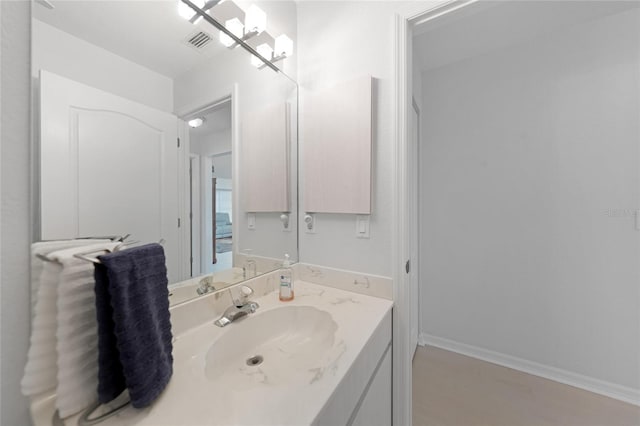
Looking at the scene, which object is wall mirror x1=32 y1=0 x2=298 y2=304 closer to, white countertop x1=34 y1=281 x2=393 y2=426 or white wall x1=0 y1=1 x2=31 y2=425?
white wall x1=0 y1=1 x2=31 y2=425

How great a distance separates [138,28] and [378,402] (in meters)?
1.50

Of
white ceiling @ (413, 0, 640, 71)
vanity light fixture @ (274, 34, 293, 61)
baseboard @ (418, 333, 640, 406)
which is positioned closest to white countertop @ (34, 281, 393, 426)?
vanity light fixture @ (274, 34, 293, 61)

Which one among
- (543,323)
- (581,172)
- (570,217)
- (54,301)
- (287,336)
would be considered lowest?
(543,323)

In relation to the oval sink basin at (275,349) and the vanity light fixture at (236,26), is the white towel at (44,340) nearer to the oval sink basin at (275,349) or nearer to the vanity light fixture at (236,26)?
the oval sink basin at (275,349)

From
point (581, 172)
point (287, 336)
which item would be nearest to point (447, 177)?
point (581, 172)

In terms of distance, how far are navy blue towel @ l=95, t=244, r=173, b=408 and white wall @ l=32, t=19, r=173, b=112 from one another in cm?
46

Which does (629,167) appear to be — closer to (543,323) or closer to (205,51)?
(543,323)

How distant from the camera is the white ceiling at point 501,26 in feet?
4.80

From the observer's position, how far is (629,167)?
1488 mm

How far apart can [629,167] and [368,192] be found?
5.75 feet

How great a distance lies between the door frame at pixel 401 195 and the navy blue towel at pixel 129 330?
0.91m

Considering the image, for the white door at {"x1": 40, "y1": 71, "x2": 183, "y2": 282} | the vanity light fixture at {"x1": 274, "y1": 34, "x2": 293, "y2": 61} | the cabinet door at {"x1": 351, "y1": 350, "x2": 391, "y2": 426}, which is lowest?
the cabinet door at {"x1": 351, "y1": 350, "x2": 391, "y2": 426}

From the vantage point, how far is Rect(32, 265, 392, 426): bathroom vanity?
1.58 feet

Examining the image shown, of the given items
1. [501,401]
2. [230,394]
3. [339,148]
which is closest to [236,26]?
[339,148]
